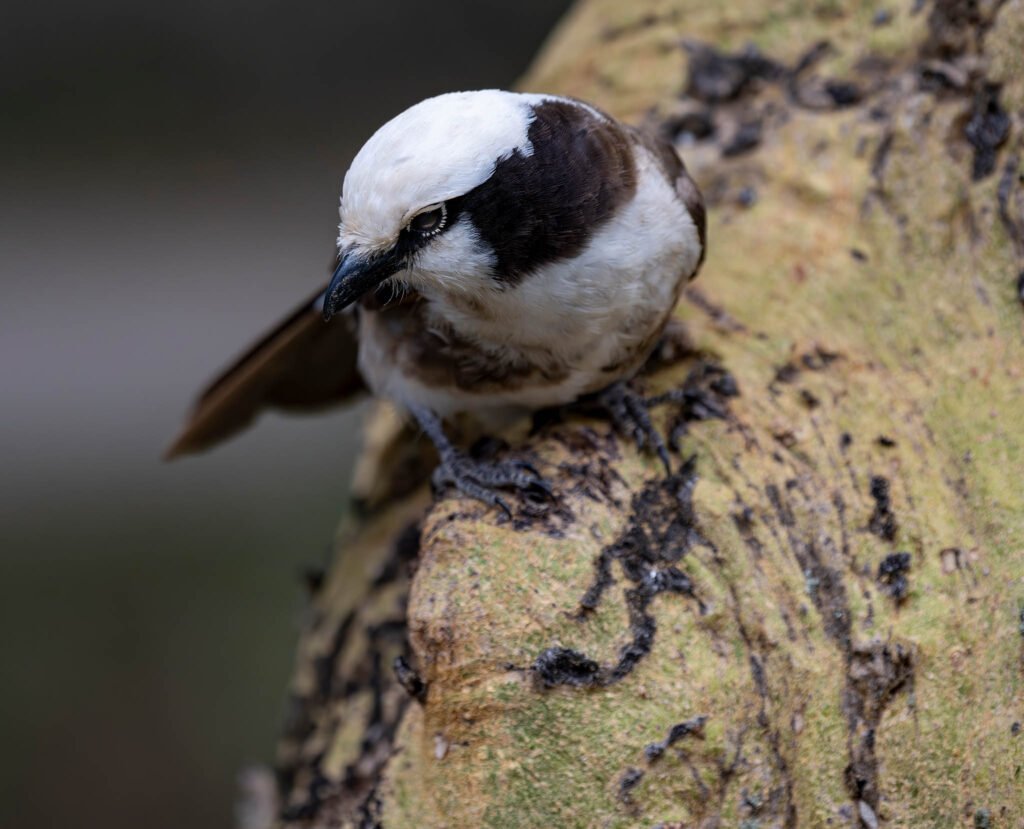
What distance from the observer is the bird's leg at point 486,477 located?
187 centimetres

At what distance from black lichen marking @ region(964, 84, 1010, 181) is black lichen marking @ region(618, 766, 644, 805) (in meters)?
1.41

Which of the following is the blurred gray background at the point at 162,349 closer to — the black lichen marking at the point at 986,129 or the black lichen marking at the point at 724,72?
the black lichen marking at the point at 724,72

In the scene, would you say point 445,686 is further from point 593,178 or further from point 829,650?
point 593,178

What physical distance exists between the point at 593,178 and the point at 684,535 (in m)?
0.64

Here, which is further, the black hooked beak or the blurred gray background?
the blurred gray background

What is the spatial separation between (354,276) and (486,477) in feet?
1.43

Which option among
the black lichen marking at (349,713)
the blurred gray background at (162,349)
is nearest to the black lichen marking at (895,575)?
the black lichen marking at (349,713)

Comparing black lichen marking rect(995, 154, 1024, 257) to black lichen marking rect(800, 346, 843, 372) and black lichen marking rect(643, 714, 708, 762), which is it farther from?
black lichen marking rect(643, 714, 708, 762)

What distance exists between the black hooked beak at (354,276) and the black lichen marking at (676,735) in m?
0.86

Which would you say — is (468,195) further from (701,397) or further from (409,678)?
(409,678)

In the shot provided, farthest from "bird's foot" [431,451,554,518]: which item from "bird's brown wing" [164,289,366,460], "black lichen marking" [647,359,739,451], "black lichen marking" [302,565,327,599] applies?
"black lichen marking" [302,565,327,599]

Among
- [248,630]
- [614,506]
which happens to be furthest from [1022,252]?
[248,630]

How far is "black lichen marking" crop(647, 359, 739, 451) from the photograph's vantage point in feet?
6.73

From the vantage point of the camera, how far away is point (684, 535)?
6.06 ft
